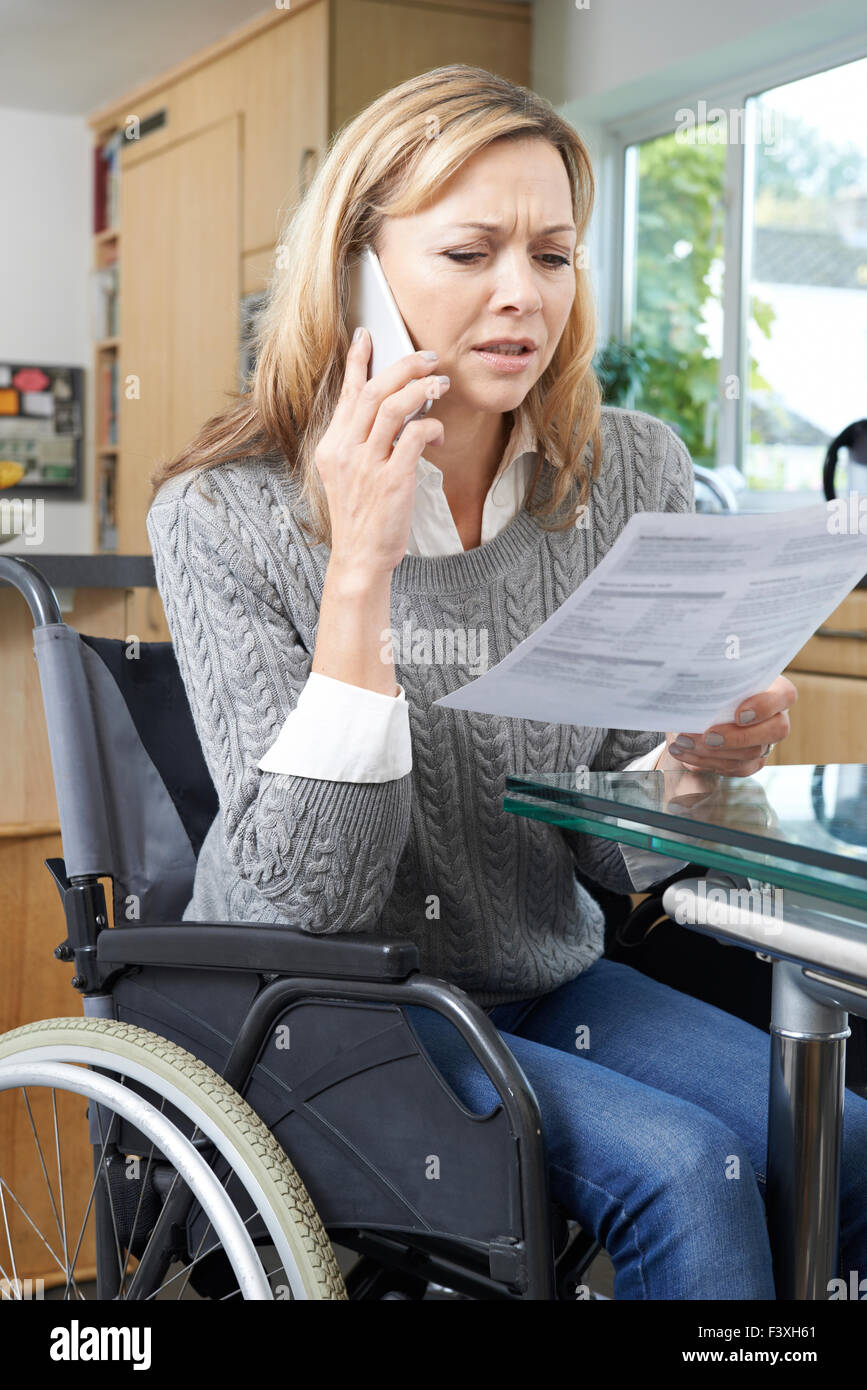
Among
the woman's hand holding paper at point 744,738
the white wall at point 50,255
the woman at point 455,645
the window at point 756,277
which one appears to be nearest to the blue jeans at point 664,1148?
the woman at point 455,645

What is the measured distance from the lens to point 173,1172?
98 centimetres

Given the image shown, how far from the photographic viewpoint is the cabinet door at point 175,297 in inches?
181

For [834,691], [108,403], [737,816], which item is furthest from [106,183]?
[737,816]

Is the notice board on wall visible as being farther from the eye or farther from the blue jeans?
the blue jeans

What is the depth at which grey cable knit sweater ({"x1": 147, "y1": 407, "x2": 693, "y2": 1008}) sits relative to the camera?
969 millimetres

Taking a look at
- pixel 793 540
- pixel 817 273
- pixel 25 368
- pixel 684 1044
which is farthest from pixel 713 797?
pixel 25 368

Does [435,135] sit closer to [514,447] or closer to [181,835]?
[514,447]

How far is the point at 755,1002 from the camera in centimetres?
126

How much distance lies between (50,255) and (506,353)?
18.8 feet

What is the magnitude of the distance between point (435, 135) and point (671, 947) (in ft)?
2.43

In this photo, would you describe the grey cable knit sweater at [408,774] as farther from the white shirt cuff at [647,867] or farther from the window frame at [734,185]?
the window frame at [734,185]

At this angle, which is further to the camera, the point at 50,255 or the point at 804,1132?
the point at 50,255

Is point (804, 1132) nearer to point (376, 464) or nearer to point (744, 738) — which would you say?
point (744, 738)
